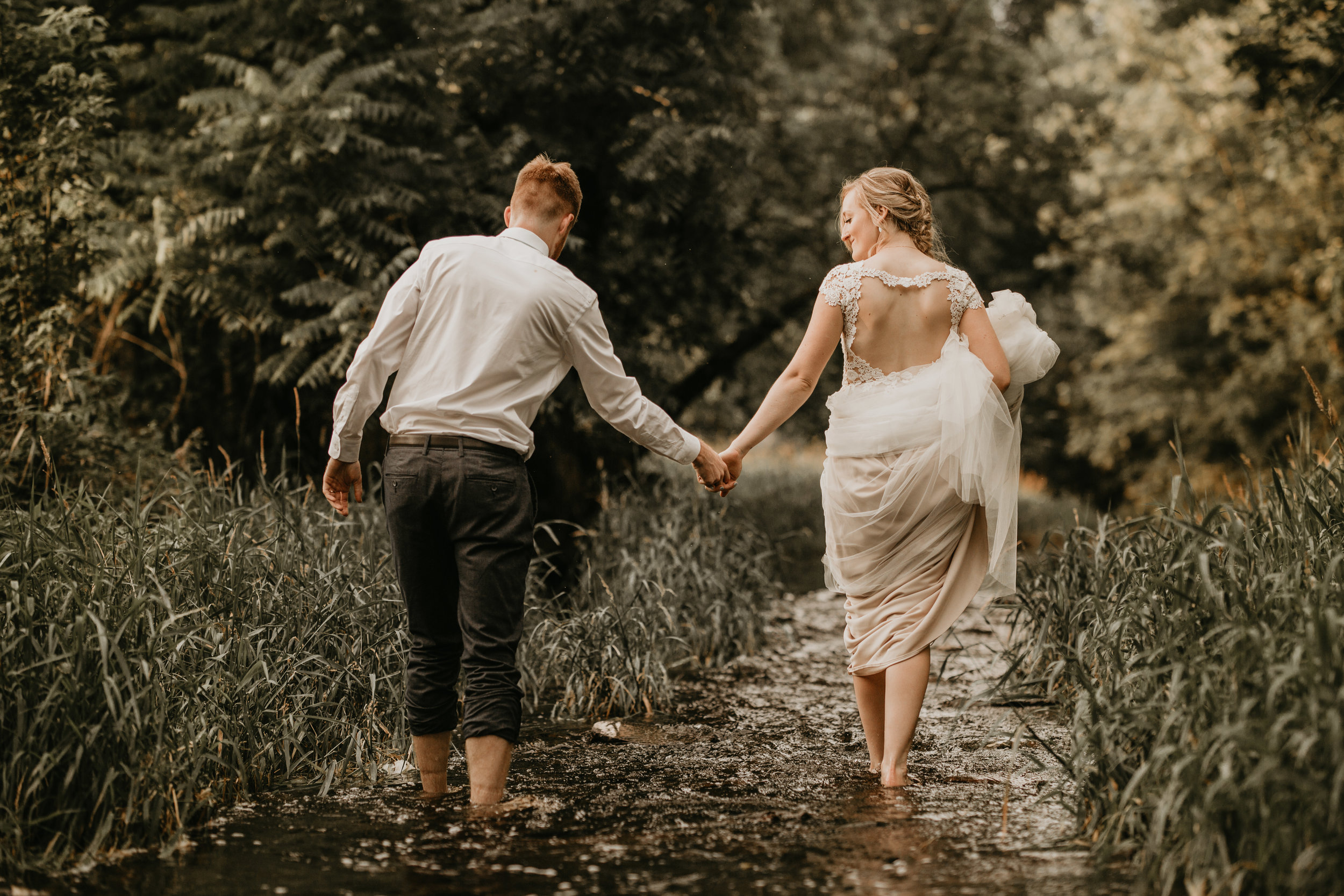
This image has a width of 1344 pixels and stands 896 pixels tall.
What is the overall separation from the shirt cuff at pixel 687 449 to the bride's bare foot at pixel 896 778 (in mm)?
1374

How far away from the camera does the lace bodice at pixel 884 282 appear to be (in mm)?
4238

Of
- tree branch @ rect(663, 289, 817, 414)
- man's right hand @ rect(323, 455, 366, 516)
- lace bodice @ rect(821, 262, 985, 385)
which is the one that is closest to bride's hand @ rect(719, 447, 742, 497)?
lace bodice @ rect(821, 262, 985, 385)

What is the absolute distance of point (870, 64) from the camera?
14477 millimetres

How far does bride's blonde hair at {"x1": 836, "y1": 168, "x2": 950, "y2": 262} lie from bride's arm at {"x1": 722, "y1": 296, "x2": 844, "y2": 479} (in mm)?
416

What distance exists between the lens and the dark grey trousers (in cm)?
370

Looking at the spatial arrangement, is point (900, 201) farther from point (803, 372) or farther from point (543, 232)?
point (543, 232)

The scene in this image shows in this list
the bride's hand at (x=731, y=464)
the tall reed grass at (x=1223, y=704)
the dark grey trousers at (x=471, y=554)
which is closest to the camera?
the tall reed grass at (x=1223, y=704)

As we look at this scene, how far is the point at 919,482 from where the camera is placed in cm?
422

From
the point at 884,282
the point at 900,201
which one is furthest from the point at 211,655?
the point at 900,201

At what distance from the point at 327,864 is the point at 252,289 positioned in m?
5.56

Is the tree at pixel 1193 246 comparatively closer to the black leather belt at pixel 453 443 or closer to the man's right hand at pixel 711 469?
the man's right hand at pixel 711 469

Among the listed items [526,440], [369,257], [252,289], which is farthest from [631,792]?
[252,289]

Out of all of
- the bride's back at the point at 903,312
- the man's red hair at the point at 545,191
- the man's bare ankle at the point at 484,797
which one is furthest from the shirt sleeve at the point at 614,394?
the man's bare ankle at the point at 484,797

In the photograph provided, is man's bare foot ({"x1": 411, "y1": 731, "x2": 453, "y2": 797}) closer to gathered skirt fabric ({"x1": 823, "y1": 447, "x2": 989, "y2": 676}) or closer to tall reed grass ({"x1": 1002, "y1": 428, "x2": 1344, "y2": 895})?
gathered skirt fabric ({"x1": 823, "y1": 447, "x2": 989, "y2": 676})
